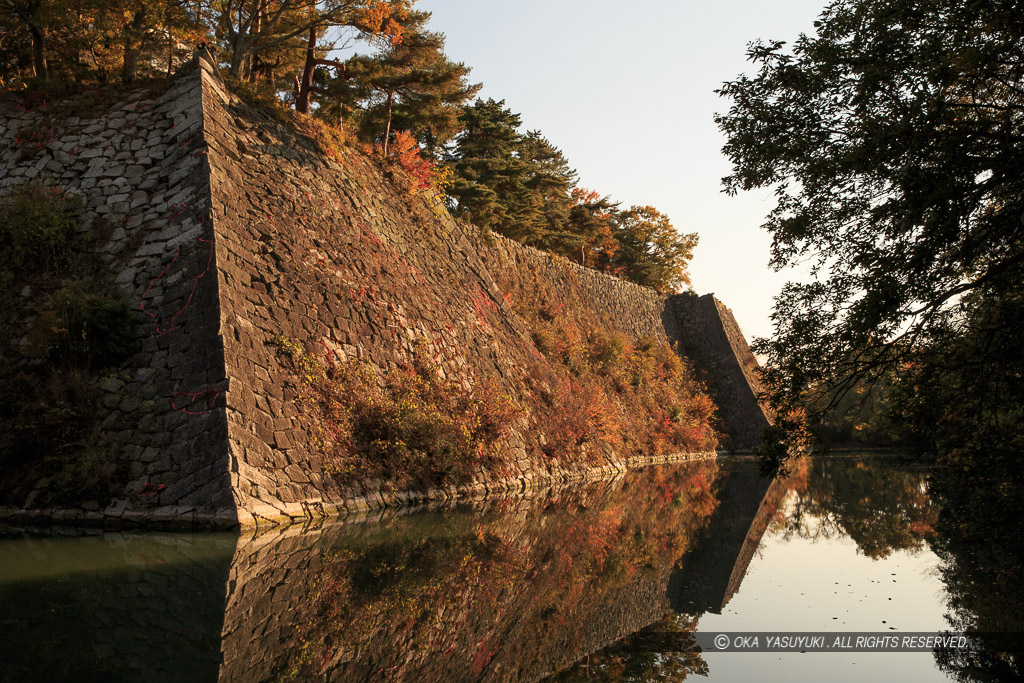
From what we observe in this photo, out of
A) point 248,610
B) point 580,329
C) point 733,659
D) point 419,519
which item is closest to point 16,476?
point 419,519

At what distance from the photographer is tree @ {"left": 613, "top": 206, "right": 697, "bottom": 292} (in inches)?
1789

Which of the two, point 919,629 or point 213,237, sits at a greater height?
point 213,237

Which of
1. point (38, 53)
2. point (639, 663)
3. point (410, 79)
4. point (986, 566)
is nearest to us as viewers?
point (639, 663)

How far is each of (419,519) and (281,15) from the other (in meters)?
13.7

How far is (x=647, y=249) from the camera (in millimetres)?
46562

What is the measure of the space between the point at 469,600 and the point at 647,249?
141 ft

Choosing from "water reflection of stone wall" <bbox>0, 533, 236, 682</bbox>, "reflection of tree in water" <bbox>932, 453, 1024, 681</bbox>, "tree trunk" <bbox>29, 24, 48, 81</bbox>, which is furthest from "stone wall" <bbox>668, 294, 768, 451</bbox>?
"water reflection of stone wall" <bbox>0, 533, 236, 682</bbox>

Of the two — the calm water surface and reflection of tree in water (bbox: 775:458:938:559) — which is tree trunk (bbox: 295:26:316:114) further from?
reflection of tree in water (bbox: 775:458:938:559)

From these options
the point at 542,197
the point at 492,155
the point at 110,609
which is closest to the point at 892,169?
the point at 110,609

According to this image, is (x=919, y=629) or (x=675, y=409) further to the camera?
(x=675, y=409)

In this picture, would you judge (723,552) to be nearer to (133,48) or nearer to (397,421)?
(397,421)

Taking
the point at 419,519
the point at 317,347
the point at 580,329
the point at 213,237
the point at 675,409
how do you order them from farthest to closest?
the point at 675,409, the point at 580,329, the point at 317,347, the point at 213,237, the point at 419,519

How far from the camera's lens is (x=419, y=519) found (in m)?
9.90

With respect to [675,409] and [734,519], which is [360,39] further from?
[675,409]
